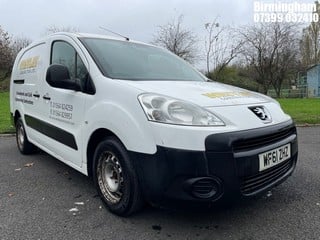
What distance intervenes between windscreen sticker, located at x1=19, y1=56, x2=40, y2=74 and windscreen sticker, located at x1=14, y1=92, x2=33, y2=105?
341mm

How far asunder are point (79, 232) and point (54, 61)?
224 cm

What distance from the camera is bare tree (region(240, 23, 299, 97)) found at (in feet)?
112

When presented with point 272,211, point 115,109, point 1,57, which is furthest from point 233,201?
point 1,57

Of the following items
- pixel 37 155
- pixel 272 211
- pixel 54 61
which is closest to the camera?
pixel 272 211

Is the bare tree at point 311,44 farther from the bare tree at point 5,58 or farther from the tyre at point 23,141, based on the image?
the tyre at point 23,141

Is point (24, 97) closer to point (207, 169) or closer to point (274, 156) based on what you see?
point (207, 169)

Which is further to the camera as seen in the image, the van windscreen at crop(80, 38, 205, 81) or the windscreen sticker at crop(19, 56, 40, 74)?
the windscreen sticker at crop(19, 56, 40, 74)

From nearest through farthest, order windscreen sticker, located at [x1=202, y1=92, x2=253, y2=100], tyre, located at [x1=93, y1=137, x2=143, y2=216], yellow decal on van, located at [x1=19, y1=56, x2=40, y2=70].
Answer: tyre, located at [x1=93, y1=137, x2=143, y2=216] < windscreen sticker, located at [x1=202, y1=92, x2=253, y2=100] < yellow decal on van, located at [x1=19, y1=56, x2=40, y2=70]

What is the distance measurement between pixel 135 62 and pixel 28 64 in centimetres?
222

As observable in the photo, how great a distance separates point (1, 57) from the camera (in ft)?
101

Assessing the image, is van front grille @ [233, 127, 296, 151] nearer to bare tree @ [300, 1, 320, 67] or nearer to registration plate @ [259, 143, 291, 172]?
registration plate @ [259, 143, 291, 172]

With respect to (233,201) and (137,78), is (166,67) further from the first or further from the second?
(233,201)

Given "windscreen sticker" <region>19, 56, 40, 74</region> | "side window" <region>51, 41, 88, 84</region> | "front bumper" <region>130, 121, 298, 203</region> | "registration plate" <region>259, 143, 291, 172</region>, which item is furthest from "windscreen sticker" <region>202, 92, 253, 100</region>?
"windscreen sticker" <region>19, 56, 40, 74</region>

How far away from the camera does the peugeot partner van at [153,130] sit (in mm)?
2365
